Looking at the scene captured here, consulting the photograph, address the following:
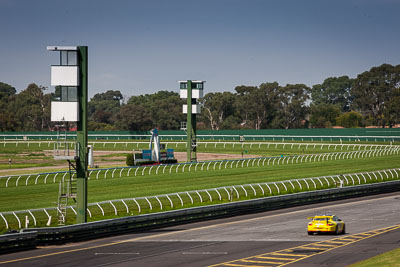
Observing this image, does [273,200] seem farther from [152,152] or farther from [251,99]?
[251,99]

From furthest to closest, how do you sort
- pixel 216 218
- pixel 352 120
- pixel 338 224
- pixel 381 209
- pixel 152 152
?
pixel 352 120 → pixel 152 152 → pixel 381 209 → pixel 216 218 → pixel 338 224

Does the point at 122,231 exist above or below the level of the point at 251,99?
below

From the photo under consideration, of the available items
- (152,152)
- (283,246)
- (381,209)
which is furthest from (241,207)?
(152,152)

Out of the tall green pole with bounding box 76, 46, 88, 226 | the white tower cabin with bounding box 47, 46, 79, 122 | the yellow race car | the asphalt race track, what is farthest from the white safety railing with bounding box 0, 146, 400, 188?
the yellow race car

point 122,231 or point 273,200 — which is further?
point 273,200

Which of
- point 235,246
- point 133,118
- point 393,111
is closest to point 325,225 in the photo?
point 235,246

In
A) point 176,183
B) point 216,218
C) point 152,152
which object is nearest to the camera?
point 216,218

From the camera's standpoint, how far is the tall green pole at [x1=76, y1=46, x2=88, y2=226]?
1181 inches

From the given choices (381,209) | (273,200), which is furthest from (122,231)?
(381,209)

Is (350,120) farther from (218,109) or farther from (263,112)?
(218,109)

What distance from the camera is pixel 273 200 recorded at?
39594mm

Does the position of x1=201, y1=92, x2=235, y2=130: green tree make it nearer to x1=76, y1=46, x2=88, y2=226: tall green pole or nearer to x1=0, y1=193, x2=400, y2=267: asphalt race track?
x1=0, y1=193, x2=400, y2=267: asphalt race track

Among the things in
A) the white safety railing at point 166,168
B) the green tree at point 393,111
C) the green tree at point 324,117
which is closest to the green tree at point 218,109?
the green tree at point 324,117

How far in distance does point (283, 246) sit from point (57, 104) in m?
12.4
